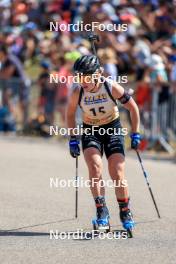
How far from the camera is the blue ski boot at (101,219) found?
8148mm

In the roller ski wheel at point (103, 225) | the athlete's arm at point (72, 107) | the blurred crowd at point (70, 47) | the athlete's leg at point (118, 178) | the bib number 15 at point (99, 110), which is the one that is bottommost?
the roller ski wheel at point (103, 225)

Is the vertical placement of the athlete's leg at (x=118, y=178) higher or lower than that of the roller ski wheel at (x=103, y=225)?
higher

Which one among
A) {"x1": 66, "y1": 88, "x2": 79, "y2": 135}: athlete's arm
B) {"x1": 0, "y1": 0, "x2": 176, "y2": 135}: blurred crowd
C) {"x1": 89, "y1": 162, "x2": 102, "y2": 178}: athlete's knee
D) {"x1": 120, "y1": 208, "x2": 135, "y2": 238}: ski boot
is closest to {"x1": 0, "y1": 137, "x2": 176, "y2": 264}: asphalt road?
{"x1": 120, "y1": 208, "x2": 135, "y2": 238}: ski boot

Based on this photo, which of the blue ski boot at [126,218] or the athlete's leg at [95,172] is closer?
the blue ski boot at [126,218]

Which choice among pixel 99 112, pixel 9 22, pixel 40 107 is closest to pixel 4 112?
pixel 40 107

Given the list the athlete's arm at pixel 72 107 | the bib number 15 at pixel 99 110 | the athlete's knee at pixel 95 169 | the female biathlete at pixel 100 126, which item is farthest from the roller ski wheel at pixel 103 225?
the bib number 15 at pixel 99 110

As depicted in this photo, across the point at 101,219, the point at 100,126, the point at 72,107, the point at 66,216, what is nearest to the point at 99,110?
the point at 100,126

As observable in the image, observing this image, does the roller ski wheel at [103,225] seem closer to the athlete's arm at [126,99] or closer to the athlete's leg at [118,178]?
the athlete's leg at [118,178]

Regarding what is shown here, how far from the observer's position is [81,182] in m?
12.5

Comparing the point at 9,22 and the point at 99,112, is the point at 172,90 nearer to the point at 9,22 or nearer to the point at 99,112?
the point at 9,22

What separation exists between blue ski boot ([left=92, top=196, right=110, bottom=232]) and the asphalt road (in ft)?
0.95

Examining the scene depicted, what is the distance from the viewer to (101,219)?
8.20 meters

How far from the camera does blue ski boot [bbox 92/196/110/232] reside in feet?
26.7

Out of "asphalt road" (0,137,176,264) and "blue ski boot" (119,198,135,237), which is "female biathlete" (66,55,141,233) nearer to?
"blue ski boot" (119,198,135,237)
